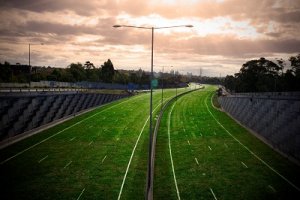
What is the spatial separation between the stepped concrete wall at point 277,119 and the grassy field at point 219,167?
158cm

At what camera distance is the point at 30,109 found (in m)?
52.7

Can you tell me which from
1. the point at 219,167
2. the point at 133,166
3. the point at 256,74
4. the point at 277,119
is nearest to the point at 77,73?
the point at 256,74

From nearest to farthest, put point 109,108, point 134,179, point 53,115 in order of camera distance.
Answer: point 134,179
point 53,115
point 109,108

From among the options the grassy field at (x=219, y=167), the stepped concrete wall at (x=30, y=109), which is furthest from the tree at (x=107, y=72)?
the grassy field at (x=219, y=167)

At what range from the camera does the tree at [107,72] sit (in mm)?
179375

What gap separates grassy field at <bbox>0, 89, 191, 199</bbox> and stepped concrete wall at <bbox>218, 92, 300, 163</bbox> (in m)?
18.9

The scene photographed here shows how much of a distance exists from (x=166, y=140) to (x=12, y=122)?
2557 centimetres

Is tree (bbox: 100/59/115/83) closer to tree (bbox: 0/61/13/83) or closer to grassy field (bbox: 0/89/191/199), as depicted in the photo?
tree (bbox: 0/61/13/83)

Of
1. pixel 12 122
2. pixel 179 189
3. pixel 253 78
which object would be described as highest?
pixel 253 78

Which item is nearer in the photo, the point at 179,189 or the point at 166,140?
the point at 179,189

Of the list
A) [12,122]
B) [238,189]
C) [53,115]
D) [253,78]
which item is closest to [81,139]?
[12,122]

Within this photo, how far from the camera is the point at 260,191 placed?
2723 centimetres

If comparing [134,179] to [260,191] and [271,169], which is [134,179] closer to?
[260,191]

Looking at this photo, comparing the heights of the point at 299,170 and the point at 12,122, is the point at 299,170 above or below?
below
